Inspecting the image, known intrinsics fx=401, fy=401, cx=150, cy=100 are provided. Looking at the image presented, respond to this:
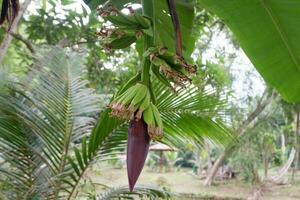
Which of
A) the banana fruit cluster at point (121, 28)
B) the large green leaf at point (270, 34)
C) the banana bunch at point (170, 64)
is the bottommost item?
the banana bunch at point (170, 64)

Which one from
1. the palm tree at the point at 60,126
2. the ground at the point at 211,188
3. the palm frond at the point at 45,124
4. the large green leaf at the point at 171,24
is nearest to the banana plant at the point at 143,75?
the large green leaf at the point at 171,24

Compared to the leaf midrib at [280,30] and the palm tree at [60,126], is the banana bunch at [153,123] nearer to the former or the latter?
the leaf midrib at [280,30]

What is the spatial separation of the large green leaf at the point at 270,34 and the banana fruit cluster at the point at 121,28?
0.20m

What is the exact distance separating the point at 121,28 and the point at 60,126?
982 millimetres

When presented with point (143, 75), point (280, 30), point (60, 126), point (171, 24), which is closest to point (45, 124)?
point (60, 126)

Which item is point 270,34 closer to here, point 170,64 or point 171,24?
point 171,24

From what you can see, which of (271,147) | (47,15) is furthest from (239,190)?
(47,15)

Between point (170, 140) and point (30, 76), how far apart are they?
68 cm

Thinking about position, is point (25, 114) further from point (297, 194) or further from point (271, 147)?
point (297, 194)

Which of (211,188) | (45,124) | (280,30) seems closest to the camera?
(280,30)

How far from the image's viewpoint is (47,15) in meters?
2.24

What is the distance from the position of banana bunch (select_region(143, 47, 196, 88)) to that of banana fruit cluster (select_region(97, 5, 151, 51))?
0.16ft

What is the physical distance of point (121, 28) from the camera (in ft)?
1.51

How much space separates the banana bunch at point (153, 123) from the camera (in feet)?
1.21
